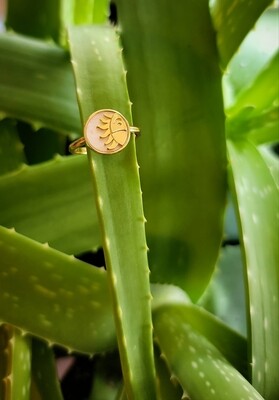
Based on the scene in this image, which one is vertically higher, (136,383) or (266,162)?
(266,162)

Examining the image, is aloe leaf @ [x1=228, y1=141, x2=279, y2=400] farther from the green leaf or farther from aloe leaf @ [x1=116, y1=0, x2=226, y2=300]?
the green leaf

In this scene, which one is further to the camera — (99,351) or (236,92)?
(236,92)

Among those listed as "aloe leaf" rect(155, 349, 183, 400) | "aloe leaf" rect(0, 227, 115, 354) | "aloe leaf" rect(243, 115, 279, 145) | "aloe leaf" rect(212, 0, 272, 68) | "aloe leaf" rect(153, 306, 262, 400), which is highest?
"aloe leaf" rect(212, 0, 272, 68)

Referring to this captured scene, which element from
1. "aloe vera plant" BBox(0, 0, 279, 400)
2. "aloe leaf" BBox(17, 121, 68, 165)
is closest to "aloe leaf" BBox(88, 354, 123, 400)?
"aloe vera plant" BBox(0, 0, 279, 400)

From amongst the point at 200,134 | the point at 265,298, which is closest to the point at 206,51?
the point at 200,134

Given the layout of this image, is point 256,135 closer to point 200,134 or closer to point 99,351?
point 200,134

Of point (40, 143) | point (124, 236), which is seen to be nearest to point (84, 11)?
point (40, 143)

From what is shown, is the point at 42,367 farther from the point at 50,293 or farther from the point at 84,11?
the point at 84,11
